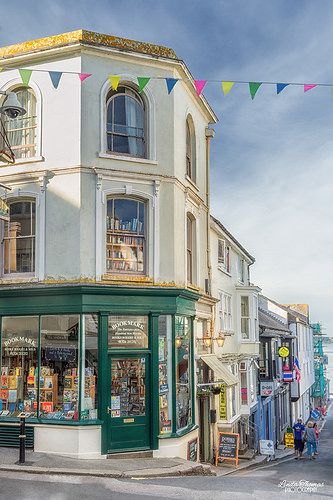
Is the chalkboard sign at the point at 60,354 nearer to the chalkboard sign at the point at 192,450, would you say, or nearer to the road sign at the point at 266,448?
the chalkboard sign at the point at 192,450

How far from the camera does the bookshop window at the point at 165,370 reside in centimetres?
1532

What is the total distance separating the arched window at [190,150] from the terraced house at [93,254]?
1.85 meters

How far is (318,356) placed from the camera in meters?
79.3

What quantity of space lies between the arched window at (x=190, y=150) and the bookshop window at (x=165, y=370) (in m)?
5.08

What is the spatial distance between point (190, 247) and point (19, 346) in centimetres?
605

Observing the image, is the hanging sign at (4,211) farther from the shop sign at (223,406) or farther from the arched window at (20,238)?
the shop sign at (223,406)

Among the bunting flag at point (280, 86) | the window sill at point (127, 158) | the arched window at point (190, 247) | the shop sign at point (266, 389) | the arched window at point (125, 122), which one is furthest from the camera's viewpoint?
the shop sign at point (266, 389)

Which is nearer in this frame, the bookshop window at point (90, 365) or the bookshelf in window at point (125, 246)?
the bookshop window at point (90, 365)

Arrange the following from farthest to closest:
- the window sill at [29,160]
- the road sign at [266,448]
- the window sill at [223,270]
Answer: the road sign at [266,448] < the window sill at [223,270] < the window sill at [29,160]

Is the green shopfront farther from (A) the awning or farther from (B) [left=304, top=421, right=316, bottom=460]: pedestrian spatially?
(B) [left=304, top=421, right=316, bottom=460]: pedestrian

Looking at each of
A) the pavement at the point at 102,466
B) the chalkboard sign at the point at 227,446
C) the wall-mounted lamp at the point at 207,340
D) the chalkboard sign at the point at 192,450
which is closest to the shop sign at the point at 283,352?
the chalkboard sign at the point at 227,446

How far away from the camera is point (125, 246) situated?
1560cm

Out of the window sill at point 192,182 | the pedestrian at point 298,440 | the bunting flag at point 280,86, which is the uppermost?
the bunting flag at point 280,86

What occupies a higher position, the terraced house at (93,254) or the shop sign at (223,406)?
the terraced house at (93,254)
